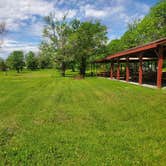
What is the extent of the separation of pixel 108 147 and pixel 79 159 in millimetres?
729

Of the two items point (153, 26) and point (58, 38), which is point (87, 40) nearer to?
point (58, 38)

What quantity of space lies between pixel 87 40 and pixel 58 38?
15.8ft

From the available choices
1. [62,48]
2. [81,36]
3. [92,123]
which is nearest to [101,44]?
[81,36]

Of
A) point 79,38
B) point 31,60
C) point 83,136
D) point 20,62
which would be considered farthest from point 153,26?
point 31,60

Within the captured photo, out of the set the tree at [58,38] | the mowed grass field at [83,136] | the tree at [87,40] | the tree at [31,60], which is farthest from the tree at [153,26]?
the tree at [31,60]

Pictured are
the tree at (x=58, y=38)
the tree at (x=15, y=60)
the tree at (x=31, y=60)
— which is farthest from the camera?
the tree at (x=31, y=60)

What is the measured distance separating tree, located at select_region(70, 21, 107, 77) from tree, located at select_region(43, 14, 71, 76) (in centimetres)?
158

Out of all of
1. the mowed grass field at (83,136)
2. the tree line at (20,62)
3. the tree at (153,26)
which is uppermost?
the tree at (153,26)

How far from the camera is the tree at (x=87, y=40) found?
30.7 m

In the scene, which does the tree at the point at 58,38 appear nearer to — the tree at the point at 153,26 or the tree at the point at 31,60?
the tree at the point at 153,26

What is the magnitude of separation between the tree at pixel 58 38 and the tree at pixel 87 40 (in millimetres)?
1582

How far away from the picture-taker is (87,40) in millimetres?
31859

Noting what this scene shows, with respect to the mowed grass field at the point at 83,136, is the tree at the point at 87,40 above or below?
above

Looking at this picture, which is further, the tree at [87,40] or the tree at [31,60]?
the tree at [31,60]
